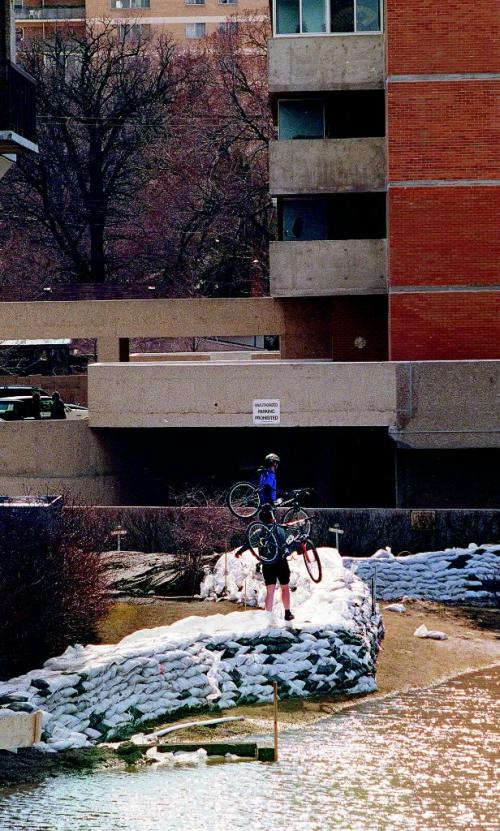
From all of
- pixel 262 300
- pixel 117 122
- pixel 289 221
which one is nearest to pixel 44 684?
pixel 289 221

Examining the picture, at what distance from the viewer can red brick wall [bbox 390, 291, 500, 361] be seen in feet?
120

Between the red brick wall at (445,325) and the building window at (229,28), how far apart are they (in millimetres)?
49051

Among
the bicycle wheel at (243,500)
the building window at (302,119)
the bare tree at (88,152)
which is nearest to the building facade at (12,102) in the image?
the bicycle wheel at (243,500)

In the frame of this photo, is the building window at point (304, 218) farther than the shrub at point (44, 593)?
Yes

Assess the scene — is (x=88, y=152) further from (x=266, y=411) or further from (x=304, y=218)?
(x=266, y=411)

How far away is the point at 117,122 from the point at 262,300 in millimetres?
A: 21460

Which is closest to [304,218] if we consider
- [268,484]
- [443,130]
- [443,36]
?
[443,130]

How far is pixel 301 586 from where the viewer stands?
23.8m

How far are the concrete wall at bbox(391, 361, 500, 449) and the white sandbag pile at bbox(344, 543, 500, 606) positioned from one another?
7.16 m

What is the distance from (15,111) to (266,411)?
1663cm

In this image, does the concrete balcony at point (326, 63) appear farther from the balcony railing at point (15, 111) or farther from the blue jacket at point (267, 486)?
the blue jacket at point (267, 486)

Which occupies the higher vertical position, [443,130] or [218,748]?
[443,130]

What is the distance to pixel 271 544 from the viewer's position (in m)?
21.2

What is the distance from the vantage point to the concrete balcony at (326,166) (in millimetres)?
40094
